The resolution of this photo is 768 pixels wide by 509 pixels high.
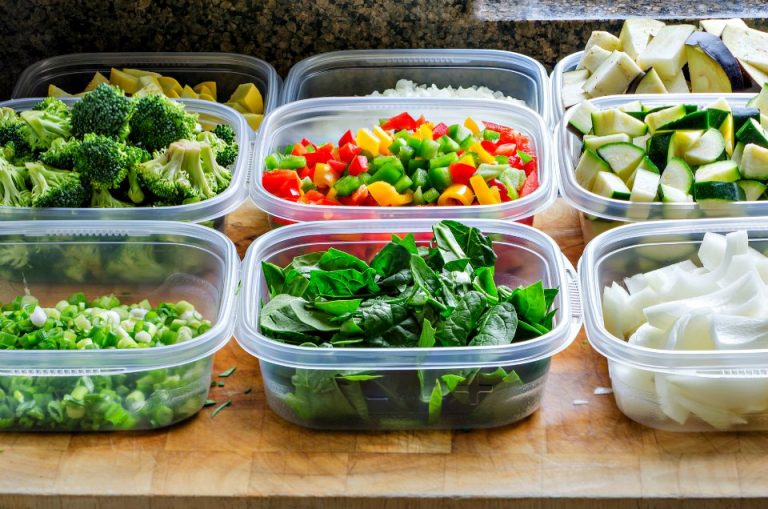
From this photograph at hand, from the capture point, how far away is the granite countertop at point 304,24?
2.69 metres

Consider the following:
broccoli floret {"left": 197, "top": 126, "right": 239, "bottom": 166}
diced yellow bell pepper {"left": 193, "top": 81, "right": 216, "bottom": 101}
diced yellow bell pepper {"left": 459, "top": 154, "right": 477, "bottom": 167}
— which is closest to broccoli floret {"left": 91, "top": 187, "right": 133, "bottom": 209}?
broccoli floret {"left": 197, "top": 126, "right": 239, "bottom": 166}

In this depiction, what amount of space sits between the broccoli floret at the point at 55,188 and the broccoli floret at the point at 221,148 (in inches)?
11.7

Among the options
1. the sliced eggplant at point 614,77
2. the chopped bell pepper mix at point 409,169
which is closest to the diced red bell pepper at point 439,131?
the chopped bell pepper mix at point 409,169

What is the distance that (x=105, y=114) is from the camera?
213 cm

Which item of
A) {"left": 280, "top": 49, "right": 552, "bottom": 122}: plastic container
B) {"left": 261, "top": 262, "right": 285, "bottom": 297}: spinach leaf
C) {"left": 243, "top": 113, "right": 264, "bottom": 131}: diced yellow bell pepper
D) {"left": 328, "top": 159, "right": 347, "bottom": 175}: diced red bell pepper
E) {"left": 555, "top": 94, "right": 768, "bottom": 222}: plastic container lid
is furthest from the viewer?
{"left": 280, "top": 49, "right": 552, "bottom": 122}: plastic container

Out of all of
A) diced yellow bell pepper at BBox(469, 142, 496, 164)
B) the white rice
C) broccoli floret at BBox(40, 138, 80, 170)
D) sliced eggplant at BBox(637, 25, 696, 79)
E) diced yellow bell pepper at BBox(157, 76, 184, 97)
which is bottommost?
the white rice

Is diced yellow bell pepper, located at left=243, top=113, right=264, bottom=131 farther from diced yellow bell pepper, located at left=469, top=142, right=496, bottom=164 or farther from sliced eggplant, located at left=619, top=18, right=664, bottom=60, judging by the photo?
sliced eggplant, located at left=619, top=18, right=664, bottom=60

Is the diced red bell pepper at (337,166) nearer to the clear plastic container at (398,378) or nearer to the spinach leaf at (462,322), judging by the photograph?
the clear plastic container at (398,378)

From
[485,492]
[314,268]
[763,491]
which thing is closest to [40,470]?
[314,268]

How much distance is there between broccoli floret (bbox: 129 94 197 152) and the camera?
85.6 inches

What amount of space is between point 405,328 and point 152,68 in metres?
1.40

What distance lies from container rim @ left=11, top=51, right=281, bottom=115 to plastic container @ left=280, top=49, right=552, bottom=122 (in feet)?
0.32

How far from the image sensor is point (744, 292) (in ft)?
5.73

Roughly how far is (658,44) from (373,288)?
1.08m
